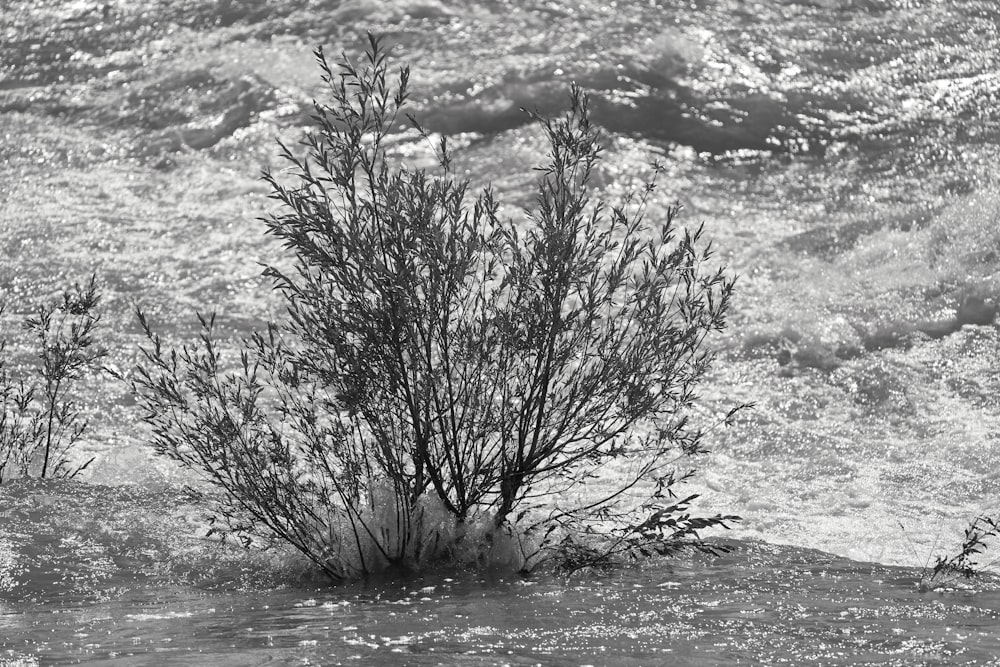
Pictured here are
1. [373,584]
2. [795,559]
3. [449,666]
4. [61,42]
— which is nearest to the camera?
[449,666]

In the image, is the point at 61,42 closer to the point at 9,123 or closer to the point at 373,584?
the point at 9,123

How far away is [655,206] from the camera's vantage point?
16094 mm

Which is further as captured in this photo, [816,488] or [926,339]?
[926,339]

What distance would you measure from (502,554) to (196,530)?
2.04 meters

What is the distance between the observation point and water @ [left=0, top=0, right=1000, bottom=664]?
4.96 metres

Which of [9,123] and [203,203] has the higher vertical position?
[9,123]

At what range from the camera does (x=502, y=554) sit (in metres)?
6.09

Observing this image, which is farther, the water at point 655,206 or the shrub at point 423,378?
the shrub at point 423,378

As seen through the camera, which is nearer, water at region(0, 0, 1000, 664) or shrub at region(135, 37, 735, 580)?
water at region(0, 0, 1000, 664)

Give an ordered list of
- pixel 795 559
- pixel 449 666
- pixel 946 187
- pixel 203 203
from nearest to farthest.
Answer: pixel 449 666 → pixel 795 559 → pixel 946 187 → pixel 203 203

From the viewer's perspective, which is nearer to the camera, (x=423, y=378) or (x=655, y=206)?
(x=423, y=378)

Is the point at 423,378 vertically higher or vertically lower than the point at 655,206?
lower

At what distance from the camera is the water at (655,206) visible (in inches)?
195

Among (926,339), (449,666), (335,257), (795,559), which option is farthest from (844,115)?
(449,666)
